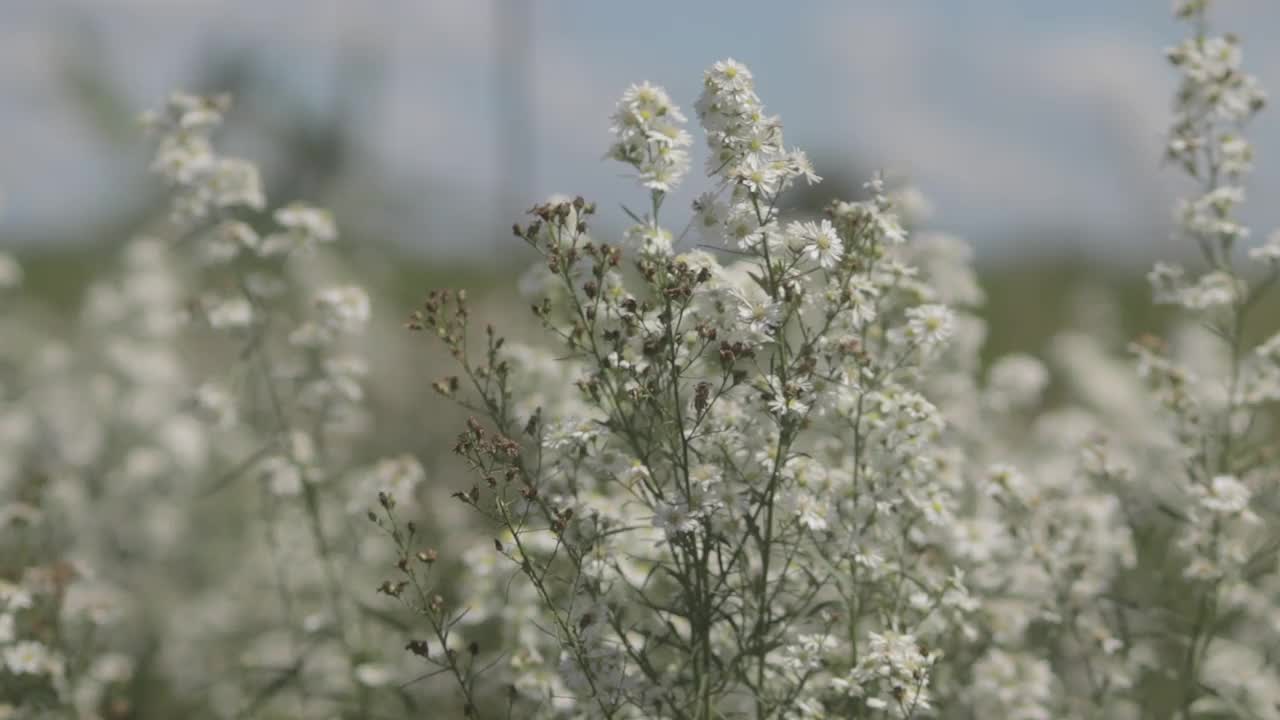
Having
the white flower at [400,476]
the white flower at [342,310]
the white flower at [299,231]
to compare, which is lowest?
the white flower at [400,476]

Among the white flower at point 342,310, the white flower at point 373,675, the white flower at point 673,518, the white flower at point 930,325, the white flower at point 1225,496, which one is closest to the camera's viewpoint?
the white flower at point 673,518

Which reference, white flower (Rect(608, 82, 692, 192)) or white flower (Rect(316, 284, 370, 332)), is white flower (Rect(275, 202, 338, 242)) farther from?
white flower (Rect(608, 82, 692, 192))

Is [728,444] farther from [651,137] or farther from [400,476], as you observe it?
[400,476]

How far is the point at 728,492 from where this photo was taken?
11.9 feet

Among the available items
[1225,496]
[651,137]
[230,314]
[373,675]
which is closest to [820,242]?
[651,137]

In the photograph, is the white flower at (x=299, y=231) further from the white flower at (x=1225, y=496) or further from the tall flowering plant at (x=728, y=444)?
the white flower at (x=1225, y=496)

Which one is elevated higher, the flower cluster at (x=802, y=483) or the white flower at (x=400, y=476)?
the white flower at (x=400, y=476)

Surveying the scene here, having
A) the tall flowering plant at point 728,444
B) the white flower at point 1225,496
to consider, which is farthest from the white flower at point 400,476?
the white flower at point 1225,496

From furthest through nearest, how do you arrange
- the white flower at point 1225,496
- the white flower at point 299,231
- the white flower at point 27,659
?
the white flower at point 299,231
the white flower at point 27,659
the white flower at point 1225,496

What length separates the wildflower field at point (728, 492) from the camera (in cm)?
360

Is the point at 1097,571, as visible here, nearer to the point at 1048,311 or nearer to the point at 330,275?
the point at 330,275

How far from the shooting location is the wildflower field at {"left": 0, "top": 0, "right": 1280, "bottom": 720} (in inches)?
142

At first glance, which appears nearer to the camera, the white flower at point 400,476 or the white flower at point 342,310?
the white flower at point 400,476

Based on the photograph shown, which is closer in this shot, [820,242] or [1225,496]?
[820,242]
